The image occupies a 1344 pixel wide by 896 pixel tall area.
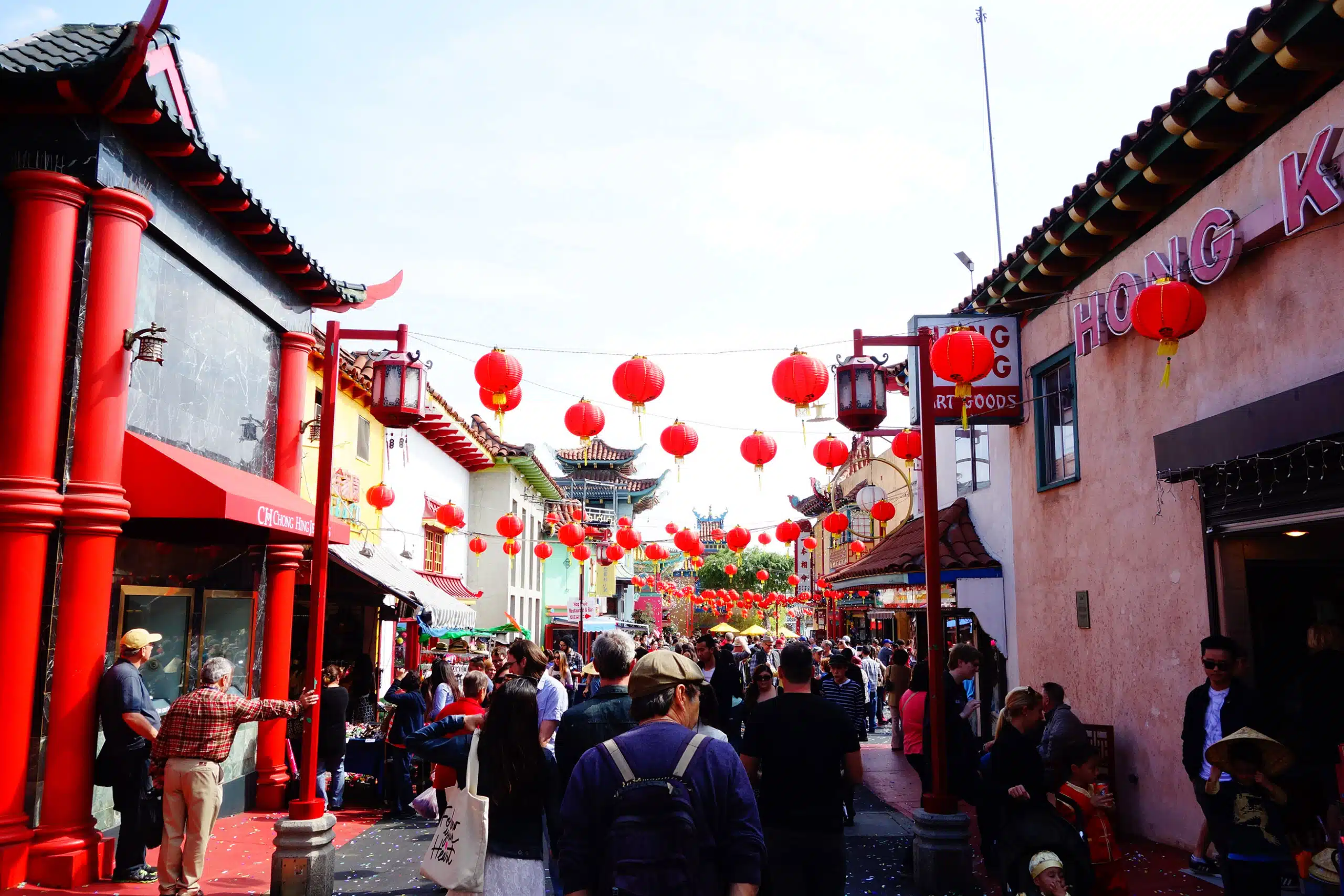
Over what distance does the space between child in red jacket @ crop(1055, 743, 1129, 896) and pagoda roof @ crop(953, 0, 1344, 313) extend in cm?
514

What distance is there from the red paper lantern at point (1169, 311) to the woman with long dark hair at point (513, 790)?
19.1 ft

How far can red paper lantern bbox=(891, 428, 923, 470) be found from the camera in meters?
15.5

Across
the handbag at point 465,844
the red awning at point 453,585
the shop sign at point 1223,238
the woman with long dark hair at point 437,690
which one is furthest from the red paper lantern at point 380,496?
the handbag at point 465,844

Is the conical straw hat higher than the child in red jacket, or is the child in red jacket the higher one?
the conical straw hat

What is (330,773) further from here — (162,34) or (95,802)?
(162,34)

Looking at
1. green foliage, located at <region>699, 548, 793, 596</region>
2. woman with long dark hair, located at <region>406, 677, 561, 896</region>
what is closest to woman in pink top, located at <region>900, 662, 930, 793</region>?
woman with long dark hair, located at <region>406, 677, 561, 896</region>

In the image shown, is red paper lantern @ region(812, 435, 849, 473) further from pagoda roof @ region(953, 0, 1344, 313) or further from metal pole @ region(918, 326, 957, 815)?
A: metal pole @ region(918, 326, 957, 815)

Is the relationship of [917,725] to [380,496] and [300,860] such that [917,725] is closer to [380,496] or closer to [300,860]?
[300,860]

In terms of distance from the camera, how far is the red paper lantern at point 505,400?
33.9ft

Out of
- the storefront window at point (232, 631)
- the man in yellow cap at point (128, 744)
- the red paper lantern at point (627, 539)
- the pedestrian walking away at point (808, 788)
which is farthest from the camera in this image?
the red paper lantern at point (627, 539)

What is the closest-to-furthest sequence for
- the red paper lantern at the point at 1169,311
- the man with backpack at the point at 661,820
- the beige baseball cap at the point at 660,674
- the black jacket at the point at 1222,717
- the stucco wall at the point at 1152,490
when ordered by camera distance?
the man with backpack at the point at 661,820
the beige baseball cap at the point at 660,674
the black jacket at the point at 1222,717
the stucco wall at the point at 1152,490
the red paper lantern at the point at 1169,311

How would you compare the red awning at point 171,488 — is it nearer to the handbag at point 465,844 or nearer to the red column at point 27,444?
the red column at point 27,444

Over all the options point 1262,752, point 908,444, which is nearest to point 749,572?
point 908,444

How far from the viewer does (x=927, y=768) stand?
29.9ft
